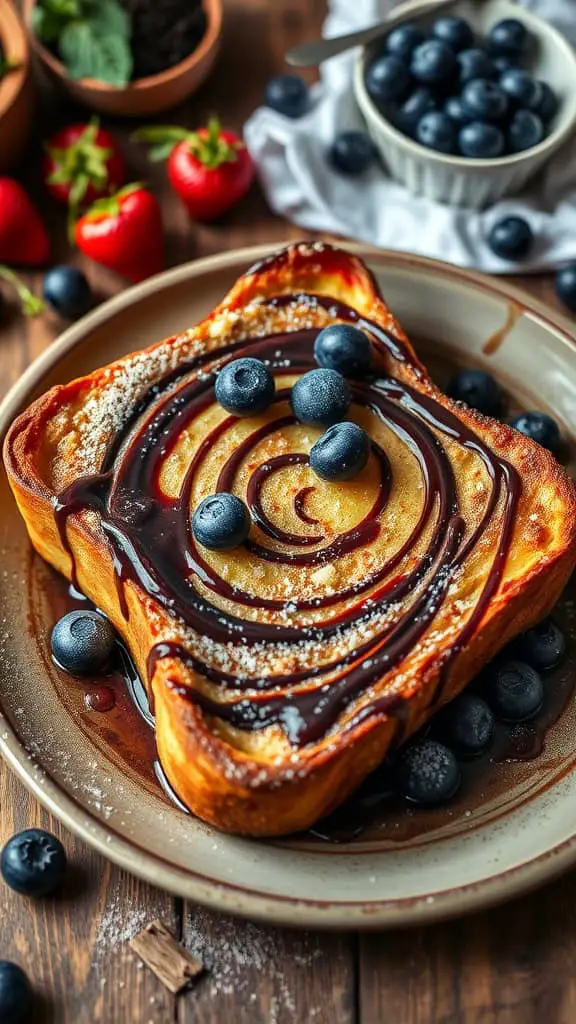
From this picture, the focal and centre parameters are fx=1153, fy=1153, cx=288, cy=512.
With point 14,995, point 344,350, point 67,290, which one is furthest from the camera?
point 67,290

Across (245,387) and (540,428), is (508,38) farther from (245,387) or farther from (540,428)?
(245,387)

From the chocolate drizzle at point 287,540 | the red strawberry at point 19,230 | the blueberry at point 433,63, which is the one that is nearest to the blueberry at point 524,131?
the blueberry at point 433,63

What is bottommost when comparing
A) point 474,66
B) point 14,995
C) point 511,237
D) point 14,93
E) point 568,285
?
point 14,995

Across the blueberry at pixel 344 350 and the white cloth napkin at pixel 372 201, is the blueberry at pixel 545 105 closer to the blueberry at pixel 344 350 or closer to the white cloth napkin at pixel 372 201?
the white cloth napkin at pixel 372 201

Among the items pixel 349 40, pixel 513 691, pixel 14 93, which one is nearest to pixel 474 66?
pixel 349 40

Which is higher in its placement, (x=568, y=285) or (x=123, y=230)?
(x=123, y=230)

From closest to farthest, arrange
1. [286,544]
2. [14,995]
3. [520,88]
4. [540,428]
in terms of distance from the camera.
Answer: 1. [14,995]
2. [286,544]
3. [540,428]
4. [520,88]

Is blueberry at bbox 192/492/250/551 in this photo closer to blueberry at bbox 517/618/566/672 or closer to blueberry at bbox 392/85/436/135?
blueberry at bbox 517/618/566/672
